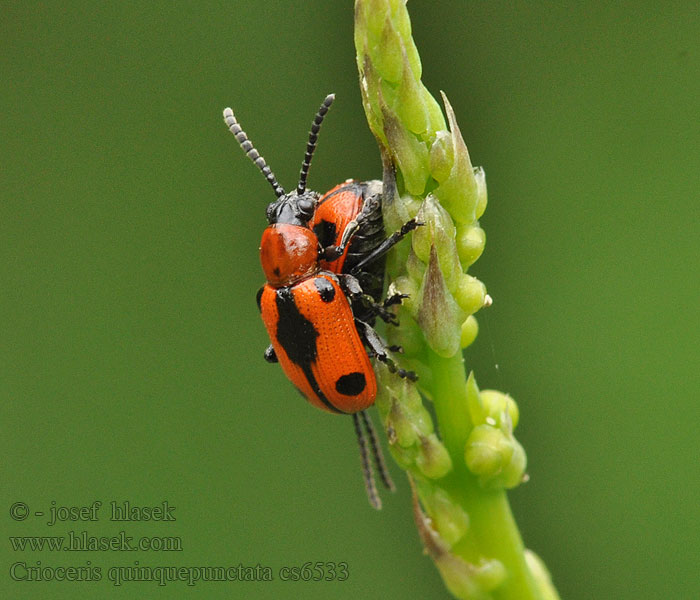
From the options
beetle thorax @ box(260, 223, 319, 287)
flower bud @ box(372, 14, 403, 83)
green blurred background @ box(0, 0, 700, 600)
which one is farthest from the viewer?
green blurred background @ box(0, 0, 700, 600)

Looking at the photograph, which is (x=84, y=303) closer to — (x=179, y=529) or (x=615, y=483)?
(x=179, y=529)

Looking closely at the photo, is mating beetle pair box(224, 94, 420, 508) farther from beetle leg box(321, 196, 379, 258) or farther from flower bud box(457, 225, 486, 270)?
flower bud box(457, 225, 486, 270)

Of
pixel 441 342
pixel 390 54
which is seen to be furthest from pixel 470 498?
pixel 390 54

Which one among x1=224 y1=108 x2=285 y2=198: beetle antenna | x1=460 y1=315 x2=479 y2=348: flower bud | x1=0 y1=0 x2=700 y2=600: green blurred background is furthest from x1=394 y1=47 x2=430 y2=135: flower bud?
x1=0 y1=0 x2=700 y2=600: green blurred background

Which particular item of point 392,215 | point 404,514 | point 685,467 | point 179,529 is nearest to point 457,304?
point 392,215

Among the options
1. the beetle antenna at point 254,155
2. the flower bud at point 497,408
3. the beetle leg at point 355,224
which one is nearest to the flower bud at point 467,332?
the flower bud at point 497,408

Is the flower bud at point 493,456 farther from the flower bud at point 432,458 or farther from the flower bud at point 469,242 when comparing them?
the flower bud at point 469,242
